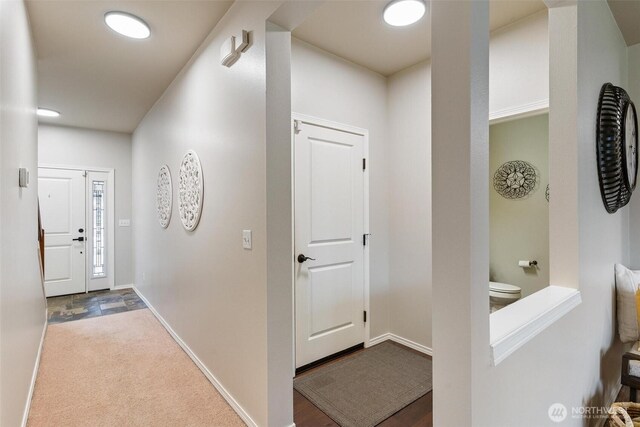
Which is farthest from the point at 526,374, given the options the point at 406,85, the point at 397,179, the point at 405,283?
the point at 406,85

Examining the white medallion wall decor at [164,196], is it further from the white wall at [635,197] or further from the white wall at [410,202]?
the white wall at [635,197]

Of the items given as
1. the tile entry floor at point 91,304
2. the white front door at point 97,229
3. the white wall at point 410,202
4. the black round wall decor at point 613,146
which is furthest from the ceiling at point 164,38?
the tile entry floor at point 91,304

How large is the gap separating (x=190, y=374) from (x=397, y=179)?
239cm

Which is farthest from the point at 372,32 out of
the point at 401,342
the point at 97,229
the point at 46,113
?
the point at 97,229

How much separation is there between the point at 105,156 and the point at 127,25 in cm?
368

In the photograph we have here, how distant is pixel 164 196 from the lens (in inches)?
132

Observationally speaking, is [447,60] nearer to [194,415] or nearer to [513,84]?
[513,84]

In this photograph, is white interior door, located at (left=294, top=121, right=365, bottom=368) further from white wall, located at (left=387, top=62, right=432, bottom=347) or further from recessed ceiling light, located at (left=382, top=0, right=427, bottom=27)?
recessed ceiling light, located at (left=382, top=0, right=427, bottom=27)

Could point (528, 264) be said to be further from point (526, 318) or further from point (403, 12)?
point (403, 12)

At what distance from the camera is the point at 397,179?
2.98 m

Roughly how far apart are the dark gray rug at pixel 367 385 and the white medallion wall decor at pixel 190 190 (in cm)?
151

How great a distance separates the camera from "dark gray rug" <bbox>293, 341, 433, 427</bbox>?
1983 millimetres

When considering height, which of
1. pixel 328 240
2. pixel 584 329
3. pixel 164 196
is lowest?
pixel 584 329

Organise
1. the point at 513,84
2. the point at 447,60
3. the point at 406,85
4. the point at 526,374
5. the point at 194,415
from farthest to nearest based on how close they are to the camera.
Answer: the point at 406,85 → the point at 513,84 → the point at 194,415 → the point at 526,374 → the point at 447,60
